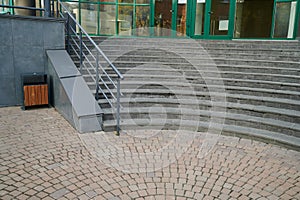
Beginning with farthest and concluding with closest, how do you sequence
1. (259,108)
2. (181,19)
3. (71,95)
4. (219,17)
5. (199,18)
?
(181,19), (199,18), (219,17), (71,95), (259,108)

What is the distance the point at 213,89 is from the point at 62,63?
3.56m

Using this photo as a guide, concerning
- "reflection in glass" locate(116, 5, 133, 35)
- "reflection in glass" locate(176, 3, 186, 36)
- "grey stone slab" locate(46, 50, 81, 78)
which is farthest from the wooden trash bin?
"reflection in glass" locate(176, 3, 186, 36)

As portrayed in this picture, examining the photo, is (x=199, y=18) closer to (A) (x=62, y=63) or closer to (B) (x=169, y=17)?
(B) (x=169, y=17)

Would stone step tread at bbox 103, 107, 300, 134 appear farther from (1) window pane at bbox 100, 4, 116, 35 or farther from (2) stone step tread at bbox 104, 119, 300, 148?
(1) window pane at bbox 100, 4, 116, 35

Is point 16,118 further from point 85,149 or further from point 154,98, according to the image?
point 154,98

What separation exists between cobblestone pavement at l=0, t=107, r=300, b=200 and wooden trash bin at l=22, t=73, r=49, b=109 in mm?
1356

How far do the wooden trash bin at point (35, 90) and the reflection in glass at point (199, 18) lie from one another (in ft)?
20.7

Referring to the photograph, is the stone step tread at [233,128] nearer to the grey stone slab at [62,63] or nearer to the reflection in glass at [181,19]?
the grey stone slab at [62,63]

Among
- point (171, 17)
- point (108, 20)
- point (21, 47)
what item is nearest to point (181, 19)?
point (171, 17)

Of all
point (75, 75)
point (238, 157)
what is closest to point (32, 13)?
point (75, 75)

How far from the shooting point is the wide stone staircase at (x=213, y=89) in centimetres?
495

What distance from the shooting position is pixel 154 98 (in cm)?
590

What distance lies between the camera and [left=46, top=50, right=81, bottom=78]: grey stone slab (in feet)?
19.3

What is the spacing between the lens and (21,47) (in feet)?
20.5
